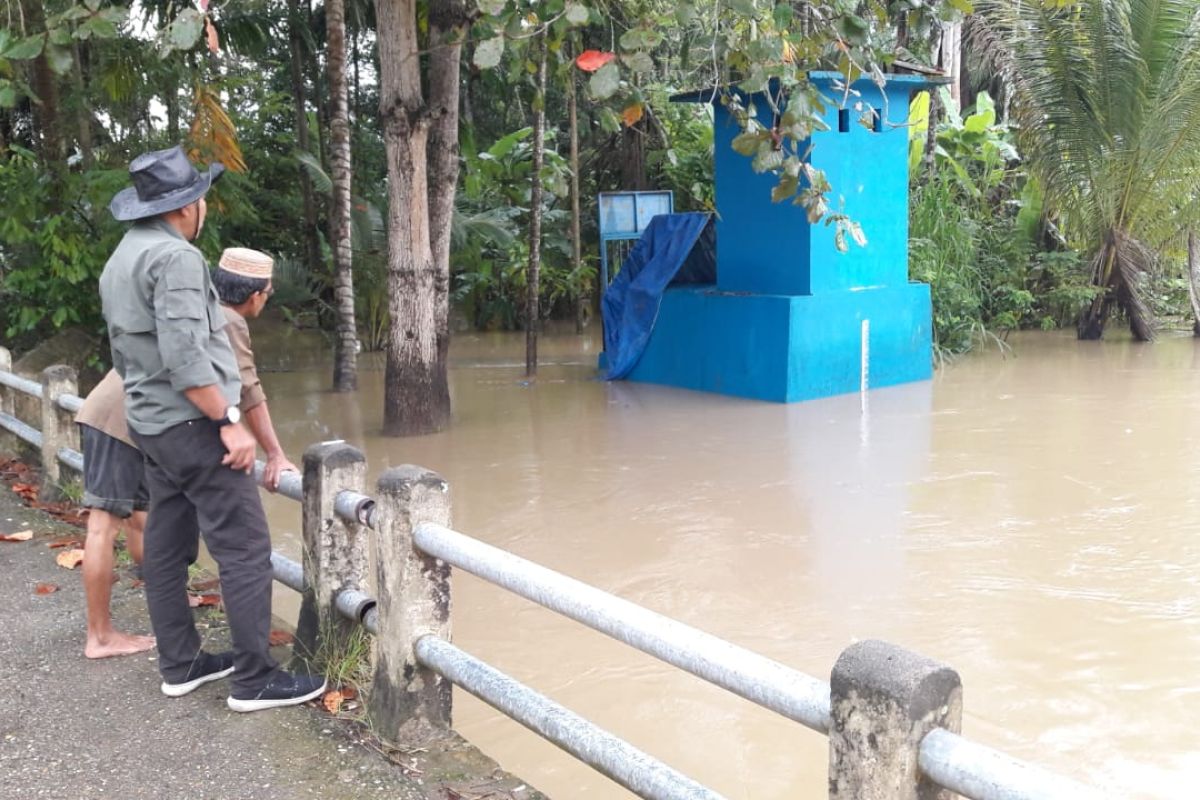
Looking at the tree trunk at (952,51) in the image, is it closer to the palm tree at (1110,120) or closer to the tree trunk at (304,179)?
the palm tree at (1110,120)

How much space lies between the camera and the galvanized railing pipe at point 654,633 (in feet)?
8.05

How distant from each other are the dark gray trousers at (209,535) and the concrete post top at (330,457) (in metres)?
0.23

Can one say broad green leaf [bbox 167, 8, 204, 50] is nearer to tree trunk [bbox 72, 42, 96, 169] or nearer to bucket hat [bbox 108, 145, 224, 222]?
bucket hat [bbox 108, 145, 224, 222]

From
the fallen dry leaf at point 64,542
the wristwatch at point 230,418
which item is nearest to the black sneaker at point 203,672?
the wristwatch at point 230,418

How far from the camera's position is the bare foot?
172 inches

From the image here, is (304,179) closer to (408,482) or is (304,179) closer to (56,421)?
(56,421)

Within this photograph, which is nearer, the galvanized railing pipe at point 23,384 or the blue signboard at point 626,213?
the galvanized railing pipe at point 23,384

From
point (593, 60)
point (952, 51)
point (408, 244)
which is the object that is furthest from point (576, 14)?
point (952, 51)

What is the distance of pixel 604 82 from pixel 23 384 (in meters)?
4.21

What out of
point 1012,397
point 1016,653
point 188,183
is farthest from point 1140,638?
point 1012,397

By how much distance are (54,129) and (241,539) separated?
31.5ft

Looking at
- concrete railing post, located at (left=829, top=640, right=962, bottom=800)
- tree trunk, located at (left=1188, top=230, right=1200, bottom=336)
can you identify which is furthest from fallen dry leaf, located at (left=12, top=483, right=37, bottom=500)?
tree trunk, located at (left=1188, top=230, right=1200, bottom=336)

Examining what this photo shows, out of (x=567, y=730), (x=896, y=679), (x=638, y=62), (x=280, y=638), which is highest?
(x=638, y=62)

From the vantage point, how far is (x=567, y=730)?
3.03 metres
